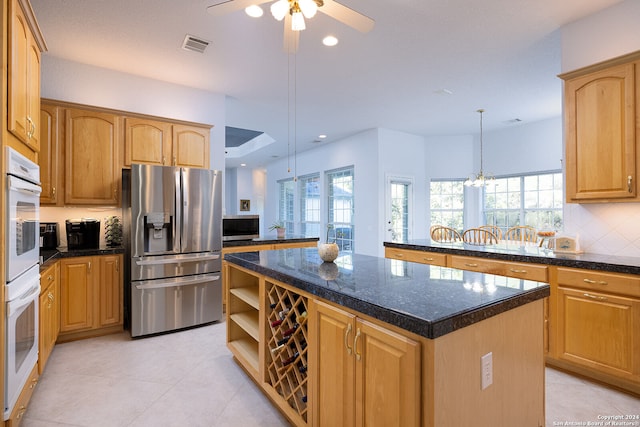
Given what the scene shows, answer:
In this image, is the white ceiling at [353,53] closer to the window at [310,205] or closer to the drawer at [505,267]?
the drawer at [505,267]

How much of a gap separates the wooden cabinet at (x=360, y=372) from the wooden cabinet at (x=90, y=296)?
265cm

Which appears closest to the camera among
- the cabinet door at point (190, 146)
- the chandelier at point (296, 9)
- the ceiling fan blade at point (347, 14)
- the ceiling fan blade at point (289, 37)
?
the chandelier at point (296, 9)

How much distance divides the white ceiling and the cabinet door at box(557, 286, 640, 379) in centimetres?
224

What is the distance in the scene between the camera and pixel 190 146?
388cm

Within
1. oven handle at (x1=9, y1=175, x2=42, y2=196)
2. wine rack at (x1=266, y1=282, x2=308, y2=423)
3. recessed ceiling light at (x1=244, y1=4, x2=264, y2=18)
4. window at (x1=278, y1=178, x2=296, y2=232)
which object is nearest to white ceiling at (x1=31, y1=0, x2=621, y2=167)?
recessed ceiling light at (x1=244, y1=4, x2=264, y2=18)

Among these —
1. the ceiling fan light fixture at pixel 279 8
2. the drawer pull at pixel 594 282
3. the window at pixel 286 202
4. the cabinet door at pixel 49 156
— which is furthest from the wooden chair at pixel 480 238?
the window at pixel 286 202

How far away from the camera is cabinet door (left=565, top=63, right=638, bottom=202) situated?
2.40 meters

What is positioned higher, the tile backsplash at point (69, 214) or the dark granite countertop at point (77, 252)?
the tile backsplash at point (69, 214)

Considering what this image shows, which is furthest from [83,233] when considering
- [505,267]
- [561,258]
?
[561,258]

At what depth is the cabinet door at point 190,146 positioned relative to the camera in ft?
12.4

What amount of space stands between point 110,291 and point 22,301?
161cm

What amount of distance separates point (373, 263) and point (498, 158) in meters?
5.18

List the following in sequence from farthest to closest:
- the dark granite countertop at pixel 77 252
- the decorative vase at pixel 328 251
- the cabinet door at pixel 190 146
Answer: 1. the cabinet door at pixel 190 146
2. the dark granite countertop at pixel 77 252
3. the decorative vase at pixel 328 251

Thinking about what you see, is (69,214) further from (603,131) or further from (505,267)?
(603,131)
